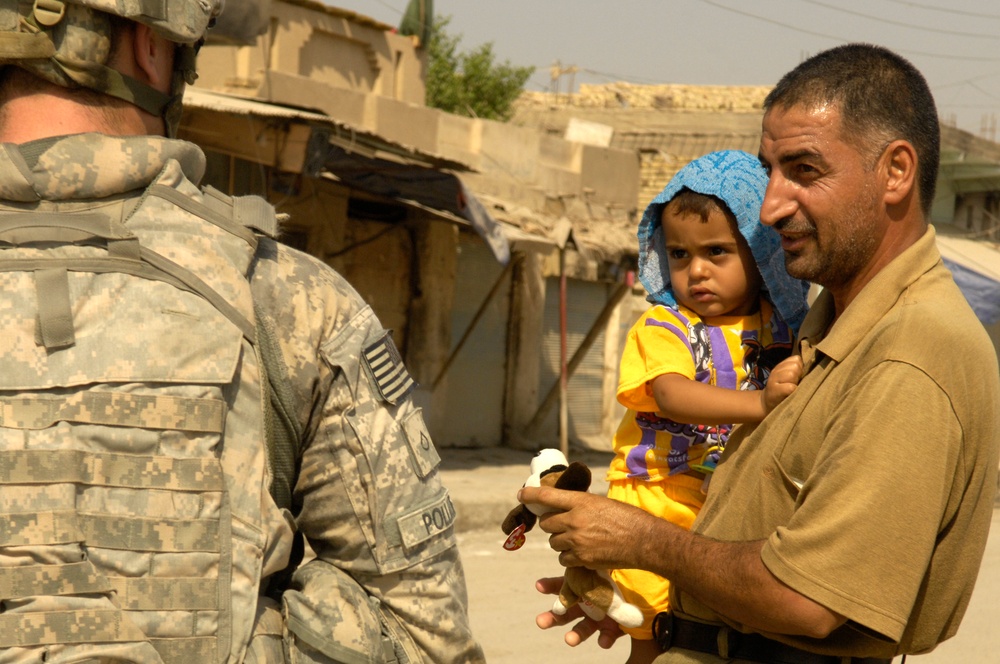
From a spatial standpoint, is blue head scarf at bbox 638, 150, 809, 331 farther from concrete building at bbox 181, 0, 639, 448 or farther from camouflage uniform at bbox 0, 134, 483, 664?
concrete building at bbox 181, 0, 639, 448

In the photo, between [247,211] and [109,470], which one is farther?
[247,211]

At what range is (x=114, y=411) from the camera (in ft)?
5.90

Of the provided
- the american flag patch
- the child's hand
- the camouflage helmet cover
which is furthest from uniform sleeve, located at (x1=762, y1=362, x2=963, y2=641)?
the camouflage helmet cover

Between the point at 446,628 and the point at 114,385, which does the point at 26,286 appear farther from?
the point at 446,628

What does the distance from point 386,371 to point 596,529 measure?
49 centimetres

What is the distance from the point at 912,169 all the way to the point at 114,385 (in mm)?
1399

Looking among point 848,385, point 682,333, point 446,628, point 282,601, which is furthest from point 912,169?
point 282,601

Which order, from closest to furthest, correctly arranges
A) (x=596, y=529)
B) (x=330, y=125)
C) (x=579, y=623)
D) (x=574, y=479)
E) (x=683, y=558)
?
1. (x=683, y=558)
2. (x=596, y=529)
3. (x=574, y=479)
4. (x=579, y=623)
5. (x=330, y=125)

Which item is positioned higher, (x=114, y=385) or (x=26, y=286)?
(x=26, y=286)

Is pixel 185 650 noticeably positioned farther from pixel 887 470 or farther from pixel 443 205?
pixel 443 205

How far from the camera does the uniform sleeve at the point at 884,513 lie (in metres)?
1.76

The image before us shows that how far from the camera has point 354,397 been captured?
2.11 metres

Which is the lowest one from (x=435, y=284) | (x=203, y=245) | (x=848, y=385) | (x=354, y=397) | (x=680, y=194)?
(x=435, y=284)

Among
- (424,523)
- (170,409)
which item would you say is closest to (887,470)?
(424,523)
